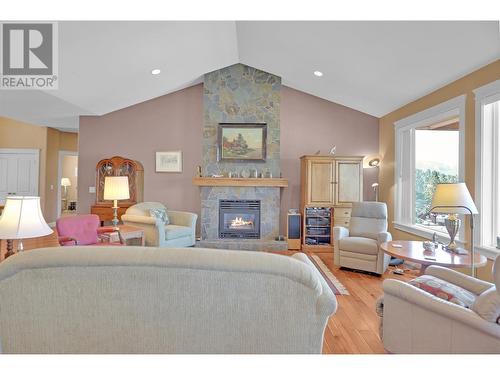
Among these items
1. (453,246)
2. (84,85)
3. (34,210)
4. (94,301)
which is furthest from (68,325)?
(84,85)

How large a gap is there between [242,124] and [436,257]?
4142 millimetres

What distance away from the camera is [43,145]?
24.4 ft

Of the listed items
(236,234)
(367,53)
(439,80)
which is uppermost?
(367,53)

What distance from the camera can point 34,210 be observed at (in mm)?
2059

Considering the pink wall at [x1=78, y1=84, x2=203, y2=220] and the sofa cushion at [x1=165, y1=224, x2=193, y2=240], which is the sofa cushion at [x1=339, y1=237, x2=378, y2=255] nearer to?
the sofa cushion at [x1=165, y1=224, x2=193, y2=240]

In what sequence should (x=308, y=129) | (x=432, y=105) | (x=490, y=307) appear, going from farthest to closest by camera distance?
(x=308, y=129)
(x=432, y=105)
(x=490, y=307)

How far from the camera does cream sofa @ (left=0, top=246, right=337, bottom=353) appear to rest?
3.88ft

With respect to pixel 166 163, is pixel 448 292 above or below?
below

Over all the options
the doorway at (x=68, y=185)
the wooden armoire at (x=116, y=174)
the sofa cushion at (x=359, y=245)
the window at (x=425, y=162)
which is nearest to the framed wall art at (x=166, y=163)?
the wooden armoire at (x=116, y=174)

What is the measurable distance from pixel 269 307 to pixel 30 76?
15.1ft

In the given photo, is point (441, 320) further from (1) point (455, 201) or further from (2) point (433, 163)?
(2) point (433, 163)

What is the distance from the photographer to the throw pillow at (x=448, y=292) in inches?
73.3

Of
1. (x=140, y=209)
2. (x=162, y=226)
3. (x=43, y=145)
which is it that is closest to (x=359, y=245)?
(x=162, y=226)
